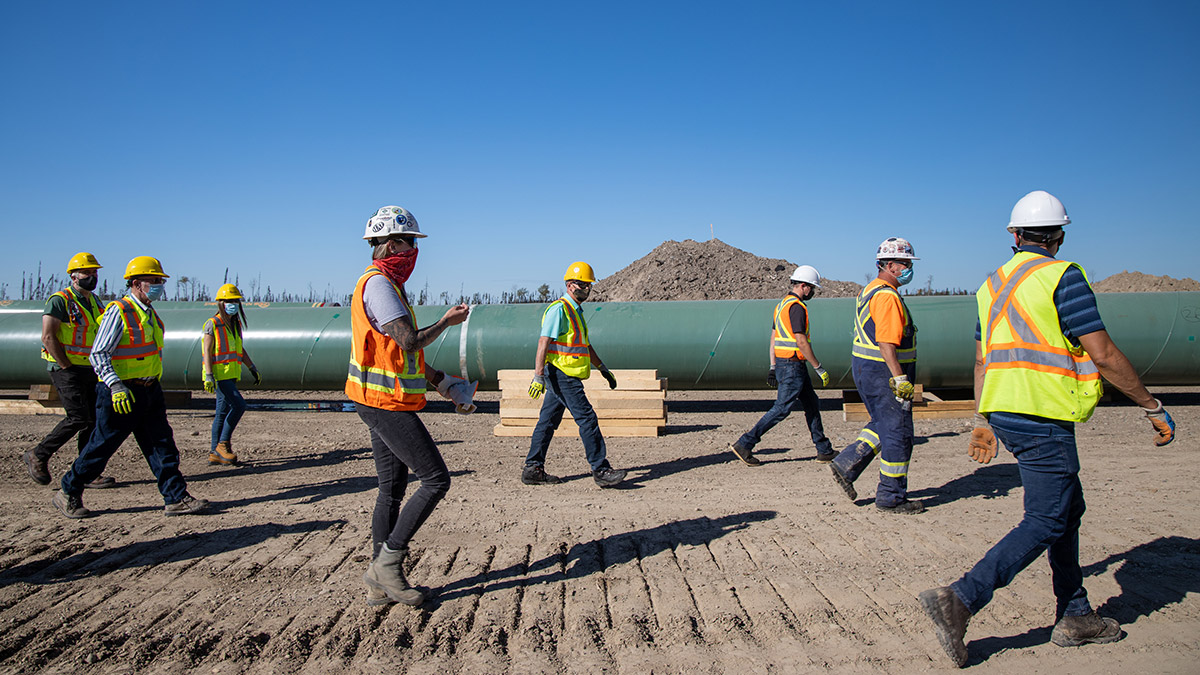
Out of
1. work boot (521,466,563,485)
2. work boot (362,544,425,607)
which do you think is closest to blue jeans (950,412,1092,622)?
work boot (362,544,425,607)

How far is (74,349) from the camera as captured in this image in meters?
5.95

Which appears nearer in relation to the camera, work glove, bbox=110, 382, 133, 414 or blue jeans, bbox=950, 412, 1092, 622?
blue jeans, bbox=950, 412, 1092, 622

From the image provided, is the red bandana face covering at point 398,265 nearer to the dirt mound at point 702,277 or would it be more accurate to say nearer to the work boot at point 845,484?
the work boot at point 845,484

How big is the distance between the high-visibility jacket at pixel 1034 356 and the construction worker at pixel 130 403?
530 centimetres

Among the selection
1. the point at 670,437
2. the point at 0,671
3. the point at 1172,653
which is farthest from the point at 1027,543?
the point at 670,437

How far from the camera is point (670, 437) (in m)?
8.74

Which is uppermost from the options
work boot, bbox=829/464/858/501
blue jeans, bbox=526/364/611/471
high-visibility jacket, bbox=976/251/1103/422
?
high-visibility jacket, bbox=976/251/1103/422

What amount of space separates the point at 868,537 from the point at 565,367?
8.84ft

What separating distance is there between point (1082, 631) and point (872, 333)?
243cm

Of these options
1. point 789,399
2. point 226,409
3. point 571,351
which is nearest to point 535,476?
point 571,351

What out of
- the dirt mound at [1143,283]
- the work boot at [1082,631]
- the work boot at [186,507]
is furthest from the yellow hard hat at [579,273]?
the dirt mound at [1143,283]

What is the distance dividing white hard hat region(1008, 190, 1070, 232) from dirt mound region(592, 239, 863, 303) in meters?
17.5

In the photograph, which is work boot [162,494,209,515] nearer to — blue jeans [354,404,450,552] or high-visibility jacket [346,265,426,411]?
blue jeans [354,404,450,552]

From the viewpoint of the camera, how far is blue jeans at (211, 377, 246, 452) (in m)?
7.27
